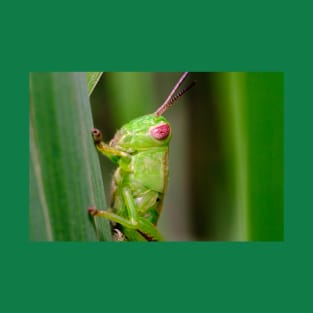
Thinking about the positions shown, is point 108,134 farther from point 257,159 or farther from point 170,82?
point 257,159

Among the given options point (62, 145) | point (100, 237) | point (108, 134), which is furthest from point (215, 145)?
point (62, 145)

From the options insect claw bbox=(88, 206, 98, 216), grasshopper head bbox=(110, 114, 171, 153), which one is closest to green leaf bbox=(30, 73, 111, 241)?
insect claw bbox=(88, 206, 98, 216)

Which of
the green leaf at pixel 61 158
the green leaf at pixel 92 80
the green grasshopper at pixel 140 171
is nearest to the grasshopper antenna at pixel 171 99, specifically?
the green grasshopper at pixel 140 171

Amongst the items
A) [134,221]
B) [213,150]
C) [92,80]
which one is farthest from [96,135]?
[213,150]

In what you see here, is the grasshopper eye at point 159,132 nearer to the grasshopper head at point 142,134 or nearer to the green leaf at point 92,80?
the grasshopper head at point 142,134

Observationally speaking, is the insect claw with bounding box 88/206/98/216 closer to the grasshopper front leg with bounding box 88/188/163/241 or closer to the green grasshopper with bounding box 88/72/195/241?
the grasshopper front leg with bounding box 88/188/163/241

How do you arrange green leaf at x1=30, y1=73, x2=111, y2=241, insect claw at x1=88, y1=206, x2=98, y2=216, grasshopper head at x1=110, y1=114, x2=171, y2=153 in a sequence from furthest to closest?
grasshopper head at x1=110, y1=114, x2=171, y2=153, insect claw at x1=88, y1=206, x2=98, y2=216, green leaf at x1=30, y1=73, x2=111, y2=241

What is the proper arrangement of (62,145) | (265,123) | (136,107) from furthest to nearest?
(136,107) → (265,123) → (62,145)
